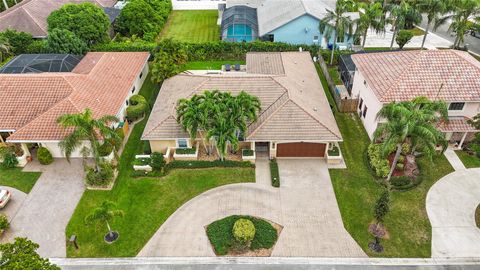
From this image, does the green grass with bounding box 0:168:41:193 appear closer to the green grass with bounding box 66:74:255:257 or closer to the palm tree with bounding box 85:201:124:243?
the green grass with bounding box 66:74:255:257

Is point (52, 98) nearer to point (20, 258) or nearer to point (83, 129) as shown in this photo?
point (83, 129)

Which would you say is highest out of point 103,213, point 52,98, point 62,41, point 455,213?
point 62,41

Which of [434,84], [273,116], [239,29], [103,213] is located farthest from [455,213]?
[239,29]

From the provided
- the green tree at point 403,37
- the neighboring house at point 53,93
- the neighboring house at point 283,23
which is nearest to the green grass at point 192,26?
the neighboring house at point 283,23

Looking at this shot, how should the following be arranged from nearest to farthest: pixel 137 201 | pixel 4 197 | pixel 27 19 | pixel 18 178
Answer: pixel 4 197 < pixel 137 201 < pixel 18 178 < pixel 27 19

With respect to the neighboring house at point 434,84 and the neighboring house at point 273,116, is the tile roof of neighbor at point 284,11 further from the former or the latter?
the neighboring house at point 434,84

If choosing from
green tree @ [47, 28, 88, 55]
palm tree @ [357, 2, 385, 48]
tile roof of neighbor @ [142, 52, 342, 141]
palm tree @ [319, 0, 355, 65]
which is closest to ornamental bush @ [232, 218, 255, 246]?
tile roof of neighbor @ [142, 52, 342, 141]
